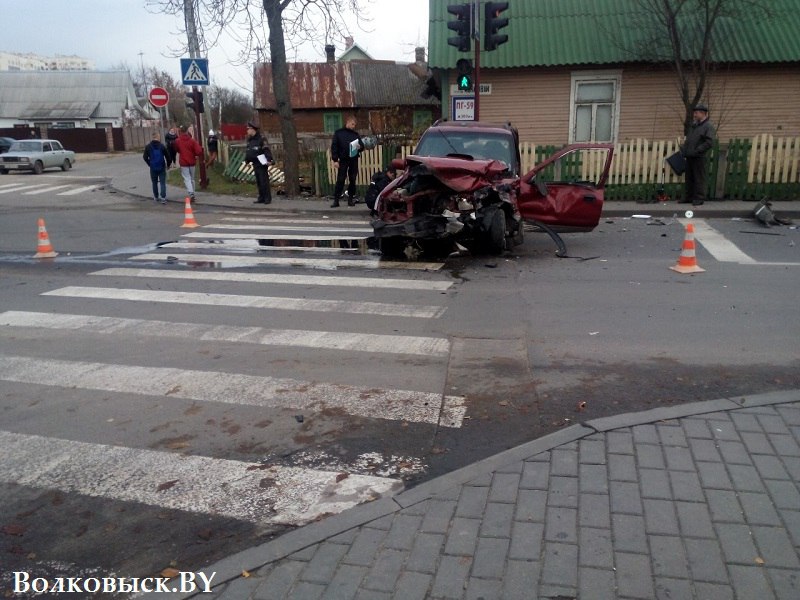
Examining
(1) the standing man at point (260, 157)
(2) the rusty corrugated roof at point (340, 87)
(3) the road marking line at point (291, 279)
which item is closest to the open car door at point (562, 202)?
(3) the road marking line at point (291, 279)

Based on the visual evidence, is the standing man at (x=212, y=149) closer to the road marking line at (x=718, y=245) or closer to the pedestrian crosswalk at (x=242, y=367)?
the pedestrian crosswalk at (x=242, y=367)

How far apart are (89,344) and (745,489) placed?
565cm

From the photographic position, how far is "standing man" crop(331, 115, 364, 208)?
16.5 m

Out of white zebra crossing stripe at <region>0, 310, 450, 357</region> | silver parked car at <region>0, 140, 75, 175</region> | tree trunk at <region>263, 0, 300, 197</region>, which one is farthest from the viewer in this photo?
silver parked car at <region>0, 140, 75, 175</region>

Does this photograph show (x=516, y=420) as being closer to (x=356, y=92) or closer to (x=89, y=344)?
(x=89, y=344)

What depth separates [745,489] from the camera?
11.8 ft

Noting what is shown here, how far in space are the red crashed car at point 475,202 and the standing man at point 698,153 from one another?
5.31 metres

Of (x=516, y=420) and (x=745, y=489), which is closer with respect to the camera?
(x=745, y=489)

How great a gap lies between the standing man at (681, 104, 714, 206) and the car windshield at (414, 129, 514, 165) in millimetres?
5401

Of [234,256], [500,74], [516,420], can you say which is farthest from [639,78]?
[516,420]

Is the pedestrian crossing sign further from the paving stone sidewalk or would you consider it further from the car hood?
the paving stone sidewalk

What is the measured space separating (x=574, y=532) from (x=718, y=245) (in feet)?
30.2

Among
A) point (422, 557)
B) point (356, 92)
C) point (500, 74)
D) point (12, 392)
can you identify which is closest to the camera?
point (422, 557)

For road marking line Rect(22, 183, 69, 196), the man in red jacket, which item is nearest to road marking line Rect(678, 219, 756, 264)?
the man in red jacket
